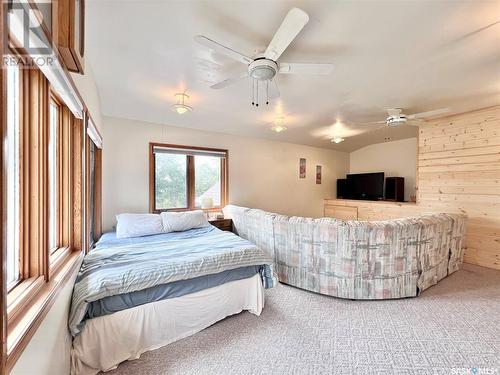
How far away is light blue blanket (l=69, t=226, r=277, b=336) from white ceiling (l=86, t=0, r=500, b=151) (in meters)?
1.93

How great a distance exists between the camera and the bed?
1.52 m

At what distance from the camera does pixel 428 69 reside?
2.29 m

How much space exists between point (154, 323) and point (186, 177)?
280cm

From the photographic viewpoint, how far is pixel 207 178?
4.39 meters

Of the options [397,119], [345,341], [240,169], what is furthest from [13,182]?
[397,119]

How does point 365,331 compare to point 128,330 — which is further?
point 365,331

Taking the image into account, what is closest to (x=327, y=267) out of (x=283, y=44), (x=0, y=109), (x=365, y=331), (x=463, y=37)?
(x=365, y=331)

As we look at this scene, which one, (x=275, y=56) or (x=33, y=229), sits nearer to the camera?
(x=33, y=229)

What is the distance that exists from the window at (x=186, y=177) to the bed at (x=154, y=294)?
1.61m

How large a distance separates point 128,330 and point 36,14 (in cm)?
194

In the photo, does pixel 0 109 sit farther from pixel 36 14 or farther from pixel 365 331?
pixel 365 331

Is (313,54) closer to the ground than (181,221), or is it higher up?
higher up

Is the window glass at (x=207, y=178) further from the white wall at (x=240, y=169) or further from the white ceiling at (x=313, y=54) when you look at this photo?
the white ceiling at (x=313, y=54)

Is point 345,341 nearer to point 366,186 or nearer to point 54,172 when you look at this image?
point 54,172
